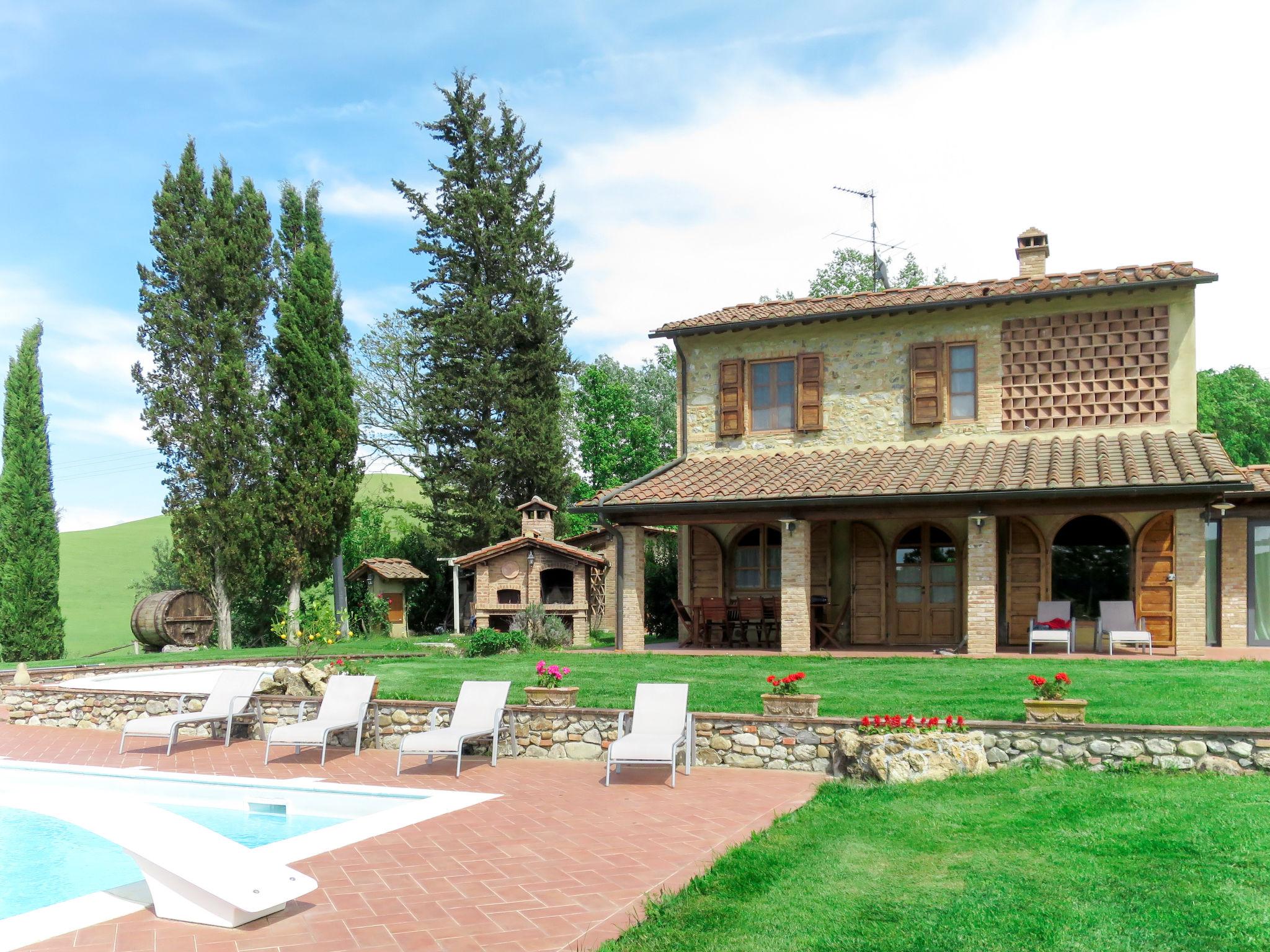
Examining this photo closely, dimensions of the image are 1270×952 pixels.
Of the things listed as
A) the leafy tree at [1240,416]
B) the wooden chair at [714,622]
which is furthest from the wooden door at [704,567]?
the leafy tree at [1240,416]

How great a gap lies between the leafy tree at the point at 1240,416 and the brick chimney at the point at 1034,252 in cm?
2925

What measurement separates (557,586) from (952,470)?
39.3 feet

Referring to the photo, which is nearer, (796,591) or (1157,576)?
(1157,576)

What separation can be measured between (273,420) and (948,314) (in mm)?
17369

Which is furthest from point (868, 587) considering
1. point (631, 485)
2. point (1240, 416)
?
point (1240, 416)

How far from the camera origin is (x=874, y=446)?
1966 cm

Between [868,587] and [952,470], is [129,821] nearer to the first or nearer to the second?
[952,470]

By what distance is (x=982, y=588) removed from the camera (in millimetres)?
16391

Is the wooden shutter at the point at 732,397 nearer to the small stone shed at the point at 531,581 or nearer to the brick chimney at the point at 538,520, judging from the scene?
the small stone shed at the point at 531,581

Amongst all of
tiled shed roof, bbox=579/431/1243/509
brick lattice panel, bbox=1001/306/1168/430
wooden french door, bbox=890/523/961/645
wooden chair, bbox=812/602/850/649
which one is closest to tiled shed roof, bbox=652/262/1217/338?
brick lattice panel, bbox=1001/306/1168/430

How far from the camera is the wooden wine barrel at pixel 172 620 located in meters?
25.4

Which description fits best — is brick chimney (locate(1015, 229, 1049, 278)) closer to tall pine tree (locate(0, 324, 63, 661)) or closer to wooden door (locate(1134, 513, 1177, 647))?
wooden door (locate(1134, 513, 1177, 647))

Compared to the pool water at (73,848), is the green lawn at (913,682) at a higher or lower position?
higher

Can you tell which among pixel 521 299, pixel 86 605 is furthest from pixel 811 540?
pixel 86 605
